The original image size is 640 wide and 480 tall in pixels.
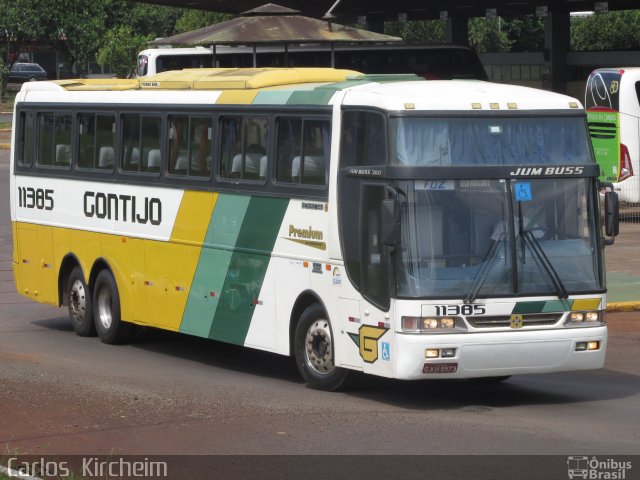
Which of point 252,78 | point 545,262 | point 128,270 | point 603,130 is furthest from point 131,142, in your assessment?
point 603,130

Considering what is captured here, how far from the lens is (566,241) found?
39.1 feet

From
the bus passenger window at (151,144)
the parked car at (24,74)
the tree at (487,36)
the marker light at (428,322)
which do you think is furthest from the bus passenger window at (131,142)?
the parked car at (24,74)

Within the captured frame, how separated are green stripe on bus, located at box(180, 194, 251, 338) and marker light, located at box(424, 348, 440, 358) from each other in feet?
10.5

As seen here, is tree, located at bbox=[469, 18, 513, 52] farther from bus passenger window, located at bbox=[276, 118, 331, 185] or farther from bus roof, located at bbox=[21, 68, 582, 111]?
bus passenger window, located at bbox=[276, 118, 331, 185]

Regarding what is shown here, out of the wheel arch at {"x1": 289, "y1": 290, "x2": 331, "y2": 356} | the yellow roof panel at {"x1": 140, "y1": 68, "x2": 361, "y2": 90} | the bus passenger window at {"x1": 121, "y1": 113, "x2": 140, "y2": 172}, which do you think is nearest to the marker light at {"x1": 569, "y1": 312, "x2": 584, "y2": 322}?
the wheel arch at {"x1": 289, "y1": 290, "x2": 331, "y2": 356}

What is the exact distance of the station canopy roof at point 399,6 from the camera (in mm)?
41188

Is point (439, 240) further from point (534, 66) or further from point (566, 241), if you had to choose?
point (534, 66)

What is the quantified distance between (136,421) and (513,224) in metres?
3.68

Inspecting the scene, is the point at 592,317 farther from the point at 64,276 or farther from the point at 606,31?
the point at 606,31

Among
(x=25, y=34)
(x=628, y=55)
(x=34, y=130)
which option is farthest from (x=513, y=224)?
(x=25, y=34)

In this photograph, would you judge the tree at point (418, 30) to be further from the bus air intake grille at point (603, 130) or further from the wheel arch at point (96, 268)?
the wheel arch at point (96, 268)

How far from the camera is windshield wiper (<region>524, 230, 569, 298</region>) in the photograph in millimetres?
11742

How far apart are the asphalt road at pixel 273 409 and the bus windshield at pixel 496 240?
1.10 m

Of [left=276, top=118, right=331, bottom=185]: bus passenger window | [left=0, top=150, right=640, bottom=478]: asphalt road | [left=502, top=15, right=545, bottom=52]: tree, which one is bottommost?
[left=0, top=150, right=640, bottom=478]: asphalt road
